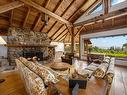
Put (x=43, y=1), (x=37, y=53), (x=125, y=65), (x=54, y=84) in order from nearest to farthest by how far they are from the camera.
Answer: (x=54, y=84)
(x=43, y=1)
(x=125, y=65)
(x=37, y=53)

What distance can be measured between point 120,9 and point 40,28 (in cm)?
540

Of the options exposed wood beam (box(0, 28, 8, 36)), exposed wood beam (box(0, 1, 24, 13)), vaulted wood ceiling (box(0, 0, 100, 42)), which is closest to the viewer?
exposed wood beam (box(0, 1, 24, 13))

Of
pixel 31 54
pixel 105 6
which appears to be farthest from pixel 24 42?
pixel 105 6

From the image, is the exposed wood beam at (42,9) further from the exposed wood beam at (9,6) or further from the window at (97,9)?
the window at (97,9)

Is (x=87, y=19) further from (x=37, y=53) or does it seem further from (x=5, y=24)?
(x=5, y=24)

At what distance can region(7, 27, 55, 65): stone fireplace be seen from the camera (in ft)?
21.3

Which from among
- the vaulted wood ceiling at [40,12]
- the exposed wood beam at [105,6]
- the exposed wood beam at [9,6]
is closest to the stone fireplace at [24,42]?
the vaulted wood ceiling at [40,12]

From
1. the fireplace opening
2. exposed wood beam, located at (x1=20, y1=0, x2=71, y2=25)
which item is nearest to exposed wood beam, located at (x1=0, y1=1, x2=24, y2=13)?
exposed wood beam, located at (x1=20, y1=0, x2=71, y2=25)

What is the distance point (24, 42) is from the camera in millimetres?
7172

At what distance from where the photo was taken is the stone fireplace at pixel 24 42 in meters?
6.50

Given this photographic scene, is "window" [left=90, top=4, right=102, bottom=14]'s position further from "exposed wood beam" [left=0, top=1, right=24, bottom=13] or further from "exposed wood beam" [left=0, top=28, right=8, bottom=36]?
"exposed wood beam" [left=0, top=28, right=8, bottom=36]

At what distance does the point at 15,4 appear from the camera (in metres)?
4.32

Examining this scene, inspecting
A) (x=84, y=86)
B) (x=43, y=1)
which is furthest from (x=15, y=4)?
(x=84, y=86)

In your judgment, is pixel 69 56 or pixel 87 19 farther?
pixel 87 19
